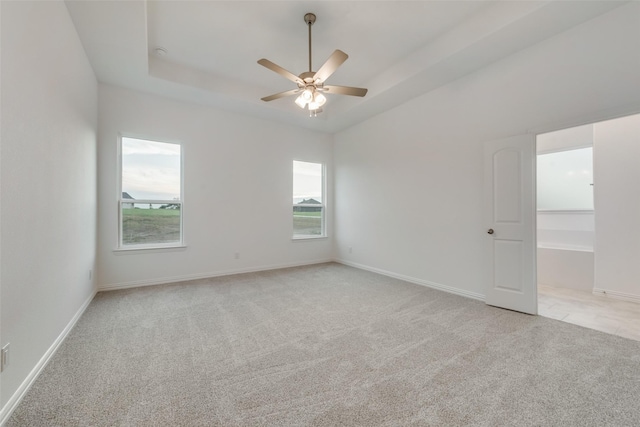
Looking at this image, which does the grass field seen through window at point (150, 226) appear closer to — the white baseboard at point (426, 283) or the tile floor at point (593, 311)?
the white baseboard at point (426, 283)

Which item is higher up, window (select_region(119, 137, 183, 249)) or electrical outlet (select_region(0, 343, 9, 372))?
window (select_region(119, 137, 183, 249))

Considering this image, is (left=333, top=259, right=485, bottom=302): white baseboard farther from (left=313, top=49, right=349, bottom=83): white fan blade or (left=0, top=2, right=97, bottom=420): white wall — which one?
(left=0, top=2, right=97, bottom=420): white wall

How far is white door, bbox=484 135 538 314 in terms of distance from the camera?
2984mm

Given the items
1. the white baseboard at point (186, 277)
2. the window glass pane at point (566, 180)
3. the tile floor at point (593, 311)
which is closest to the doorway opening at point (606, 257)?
the tile floor at point (593, 311)

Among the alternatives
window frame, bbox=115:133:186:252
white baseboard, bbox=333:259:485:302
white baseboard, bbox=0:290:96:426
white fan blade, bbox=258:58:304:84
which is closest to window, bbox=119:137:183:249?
window frame, bbox=115:133:186:252

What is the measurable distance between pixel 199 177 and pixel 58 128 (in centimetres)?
230

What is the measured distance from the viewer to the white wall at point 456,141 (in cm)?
255

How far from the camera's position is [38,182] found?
6.27 feet

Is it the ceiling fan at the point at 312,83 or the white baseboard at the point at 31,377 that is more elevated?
the ceiling fan at the point at 312,83

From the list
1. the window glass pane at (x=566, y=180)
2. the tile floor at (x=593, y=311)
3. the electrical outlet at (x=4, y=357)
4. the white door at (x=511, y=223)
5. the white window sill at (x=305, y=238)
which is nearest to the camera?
the electrical outlet at (x=4, y=357)

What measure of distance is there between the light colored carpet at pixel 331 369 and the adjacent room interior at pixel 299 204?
0.07 feet

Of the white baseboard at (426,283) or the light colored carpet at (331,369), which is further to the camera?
the white baseboard at (426,283)

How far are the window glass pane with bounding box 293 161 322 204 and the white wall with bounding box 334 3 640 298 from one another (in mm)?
486

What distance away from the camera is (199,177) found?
15.0 ft
